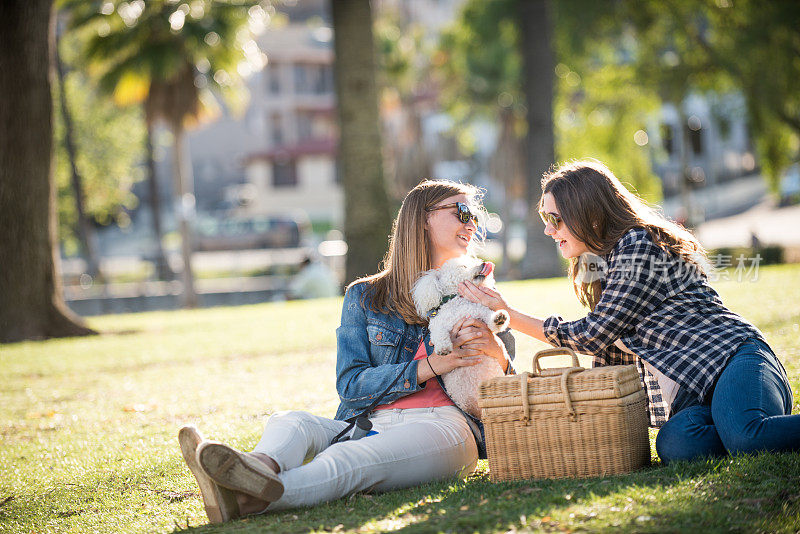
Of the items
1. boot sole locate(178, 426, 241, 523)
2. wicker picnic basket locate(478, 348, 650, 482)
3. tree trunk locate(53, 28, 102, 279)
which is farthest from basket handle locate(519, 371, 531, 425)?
tree trunk locate(53, 28, 102, 279)

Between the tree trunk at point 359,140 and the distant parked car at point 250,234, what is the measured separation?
2393 centimetres

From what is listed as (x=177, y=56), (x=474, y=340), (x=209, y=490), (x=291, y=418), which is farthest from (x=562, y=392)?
(x=177, y=56)

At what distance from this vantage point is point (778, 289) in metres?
12.1

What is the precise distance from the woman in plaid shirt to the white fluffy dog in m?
0.09

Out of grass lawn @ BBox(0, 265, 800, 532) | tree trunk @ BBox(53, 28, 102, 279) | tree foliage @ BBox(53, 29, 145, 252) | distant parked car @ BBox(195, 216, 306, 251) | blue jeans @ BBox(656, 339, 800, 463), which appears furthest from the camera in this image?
distant parked car @ BBox(195, 216, 306, 251)

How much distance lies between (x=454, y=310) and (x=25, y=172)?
1046cm

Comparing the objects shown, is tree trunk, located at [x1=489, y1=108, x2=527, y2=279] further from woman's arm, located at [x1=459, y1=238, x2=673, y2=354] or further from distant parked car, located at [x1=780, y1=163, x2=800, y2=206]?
woman's arm, located at [x1=459, y1=238, x2=673, y2=354]

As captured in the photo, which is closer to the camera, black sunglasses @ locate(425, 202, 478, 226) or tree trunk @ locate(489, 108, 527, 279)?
black sunglasses @ locate(425, 202, 478, 226)

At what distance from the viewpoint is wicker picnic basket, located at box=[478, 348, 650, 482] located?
155 inches

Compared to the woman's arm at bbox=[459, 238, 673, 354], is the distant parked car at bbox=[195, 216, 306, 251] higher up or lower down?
higher up

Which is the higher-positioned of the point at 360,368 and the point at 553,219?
the point at 553,219

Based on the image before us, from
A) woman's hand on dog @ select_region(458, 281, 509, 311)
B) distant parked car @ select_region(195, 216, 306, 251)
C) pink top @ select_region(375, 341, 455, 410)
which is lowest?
pink top @ select_region(375, 341, 455, 410)

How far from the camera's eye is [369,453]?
4.09m

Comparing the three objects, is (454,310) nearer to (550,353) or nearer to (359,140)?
(550,353)
